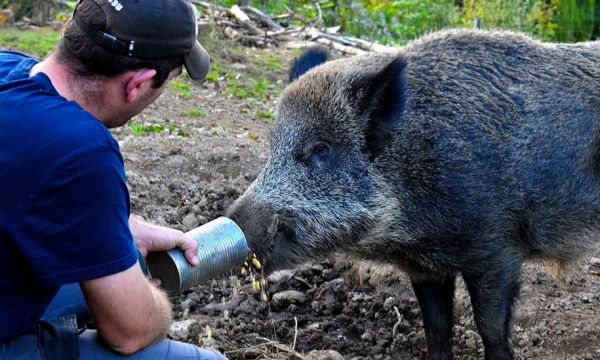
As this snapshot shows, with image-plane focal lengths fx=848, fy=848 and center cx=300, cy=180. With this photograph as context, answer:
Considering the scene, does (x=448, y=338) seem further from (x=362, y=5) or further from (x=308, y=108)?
(x=362, y=5)

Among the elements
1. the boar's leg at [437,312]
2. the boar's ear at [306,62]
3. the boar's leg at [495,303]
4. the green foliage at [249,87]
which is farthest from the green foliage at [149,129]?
the boar's leg at [495,303]

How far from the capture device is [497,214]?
4.76m

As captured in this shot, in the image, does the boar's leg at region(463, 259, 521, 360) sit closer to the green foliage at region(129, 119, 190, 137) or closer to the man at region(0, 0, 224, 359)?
the man at region(0, 0, 224, 359)

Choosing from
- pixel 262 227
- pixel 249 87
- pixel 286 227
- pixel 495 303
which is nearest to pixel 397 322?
pixel 495 303

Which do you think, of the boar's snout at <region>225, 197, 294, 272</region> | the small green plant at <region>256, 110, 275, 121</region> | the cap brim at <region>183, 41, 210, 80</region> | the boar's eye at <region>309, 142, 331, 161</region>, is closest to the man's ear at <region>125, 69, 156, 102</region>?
the cap brim at <region>183, 41, 210, 80</region>

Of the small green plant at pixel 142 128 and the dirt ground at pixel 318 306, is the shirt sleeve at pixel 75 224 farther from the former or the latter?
the small green plant at pixel 142 128

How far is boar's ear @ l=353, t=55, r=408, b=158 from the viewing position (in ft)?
15.4

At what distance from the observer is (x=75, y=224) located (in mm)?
2697

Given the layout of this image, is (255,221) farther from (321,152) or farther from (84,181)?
(84,181)

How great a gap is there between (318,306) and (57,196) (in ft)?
10.7

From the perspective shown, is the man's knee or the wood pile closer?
the man's knee

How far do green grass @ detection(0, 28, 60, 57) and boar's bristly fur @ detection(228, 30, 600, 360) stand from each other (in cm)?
767

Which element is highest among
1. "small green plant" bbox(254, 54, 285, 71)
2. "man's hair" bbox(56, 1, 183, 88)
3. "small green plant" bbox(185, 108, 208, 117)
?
"man's hair" bbox(56, 1, 183, 88)

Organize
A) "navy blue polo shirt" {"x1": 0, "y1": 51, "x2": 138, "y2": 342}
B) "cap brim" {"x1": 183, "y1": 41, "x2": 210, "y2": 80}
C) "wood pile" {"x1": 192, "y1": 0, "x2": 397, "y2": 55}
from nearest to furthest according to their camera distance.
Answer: "navy blue polo shirt" {"x1": 0, "y1": 51, "x2": 138, "y2": 342} → "cap brim" {"x1": 183, "y1": 41, "x2": 210, "y2": 80} → "wood pile" {"x1": 192, "y1": 0, "x2": 397, "y2": 55}
